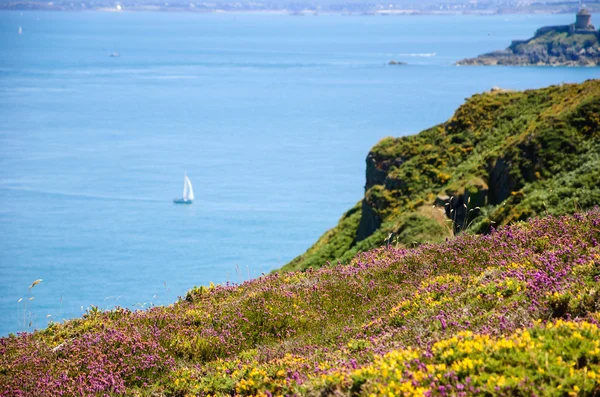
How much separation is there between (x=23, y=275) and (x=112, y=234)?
1330 cm

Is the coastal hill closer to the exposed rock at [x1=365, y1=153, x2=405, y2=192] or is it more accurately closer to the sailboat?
the exposed rock at [x1=365, y1=153, x2=405, y2=192]

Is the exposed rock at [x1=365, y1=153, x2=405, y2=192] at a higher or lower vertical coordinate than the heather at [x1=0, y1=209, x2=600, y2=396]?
lower

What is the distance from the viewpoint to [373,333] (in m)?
8.16

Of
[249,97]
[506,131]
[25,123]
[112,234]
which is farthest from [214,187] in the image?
[249,97]

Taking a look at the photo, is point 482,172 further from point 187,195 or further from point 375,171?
point 187,195

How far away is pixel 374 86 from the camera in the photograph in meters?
193

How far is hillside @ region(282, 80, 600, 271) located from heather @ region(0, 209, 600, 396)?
3.67 m

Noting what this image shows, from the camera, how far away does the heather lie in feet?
18.9

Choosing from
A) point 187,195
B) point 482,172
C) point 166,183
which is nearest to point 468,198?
point 482,172

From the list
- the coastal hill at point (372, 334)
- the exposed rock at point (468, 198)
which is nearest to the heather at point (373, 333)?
the coastal hill at point (372, 334)

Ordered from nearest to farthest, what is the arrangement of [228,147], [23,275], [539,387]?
1. [539,387]
2. [23,275]
3. [228,147]

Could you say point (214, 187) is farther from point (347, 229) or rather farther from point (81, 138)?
point (347, 229)

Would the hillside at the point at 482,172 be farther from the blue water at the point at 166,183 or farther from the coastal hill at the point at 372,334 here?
the blue water at the point at 166,183

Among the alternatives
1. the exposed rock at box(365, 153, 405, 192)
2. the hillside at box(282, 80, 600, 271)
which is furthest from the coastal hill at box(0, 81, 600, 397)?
the exposed rock at box(365, 153, 405, 192)
